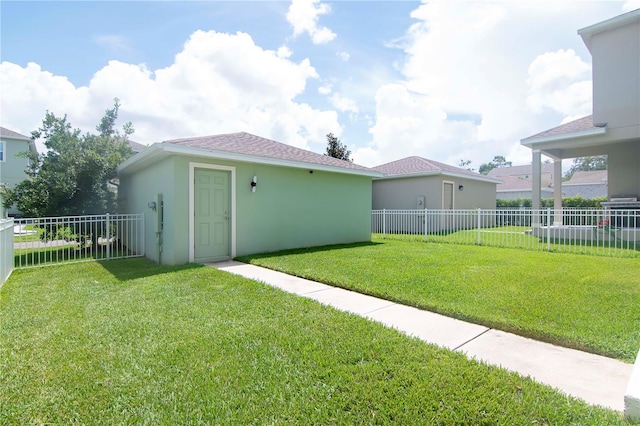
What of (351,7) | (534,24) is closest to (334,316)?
(351,7)

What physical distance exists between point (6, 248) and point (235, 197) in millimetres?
4590

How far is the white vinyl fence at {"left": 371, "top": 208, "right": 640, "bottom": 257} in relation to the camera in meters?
9.30

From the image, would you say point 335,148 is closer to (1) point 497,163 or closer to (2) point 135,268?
(2) point 135,268

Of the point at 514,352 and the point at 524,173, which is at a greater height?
the point at 524,173

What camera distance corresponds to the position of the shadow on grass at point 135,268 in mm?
6438

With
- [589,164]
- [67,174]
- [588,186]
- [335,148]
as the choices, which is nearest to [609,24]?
[335,148]

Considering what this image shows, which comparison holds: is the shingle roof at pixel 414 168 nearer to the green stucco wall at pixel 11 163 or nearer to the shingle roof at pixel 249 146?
the shingle roof at pixel 249 146

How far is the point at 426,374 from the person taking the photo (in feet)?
8.20

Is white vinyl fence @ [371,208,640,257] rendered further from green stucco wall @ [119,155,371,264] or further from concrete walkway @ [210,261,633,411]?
concrete walkway @ [210,261,633,411]

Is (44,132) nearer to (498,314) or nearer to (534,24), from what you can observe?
(498,314)

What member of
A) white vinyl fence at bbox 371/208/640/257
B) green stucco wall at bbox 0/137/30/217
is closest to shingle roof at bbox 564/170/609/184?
white vinyl fence at bbox 371/208/640/257

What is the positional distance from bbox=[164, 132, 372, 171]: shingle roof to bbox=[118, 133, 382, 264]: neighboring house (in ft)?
0.12

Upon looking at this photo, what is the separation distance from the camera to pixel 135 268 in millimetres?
7258

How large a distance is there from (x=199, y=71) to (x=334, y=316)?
36.7ft
